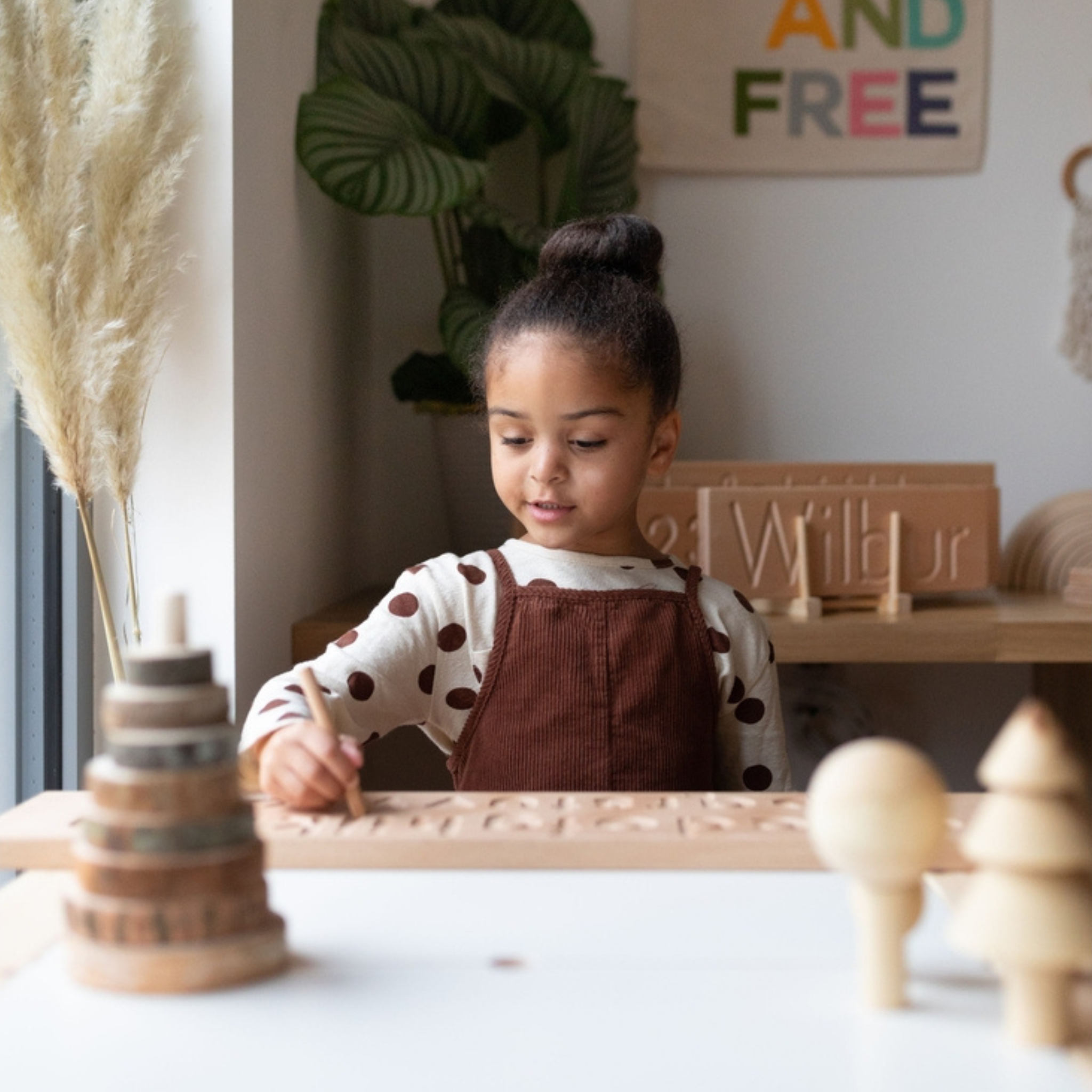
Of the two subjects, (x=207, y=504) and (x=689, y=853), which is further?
(x=207, y=504)

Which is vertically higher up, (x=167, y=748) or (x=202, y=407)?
(x=202, y=407)

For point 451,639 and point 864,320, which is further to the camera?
point 864,320

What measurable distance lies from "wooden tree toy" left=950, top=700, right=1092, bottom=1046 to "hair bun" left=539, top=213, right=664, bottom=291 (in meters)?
0.88

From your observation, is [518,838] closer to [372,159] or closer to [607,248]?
[607,248]

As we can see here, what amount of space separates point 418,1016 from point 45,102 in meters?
1.16

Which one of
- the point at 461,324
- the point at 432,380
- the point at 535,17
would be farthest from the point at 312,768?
the point at 535,17

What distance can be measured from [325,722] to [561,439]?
436 mm

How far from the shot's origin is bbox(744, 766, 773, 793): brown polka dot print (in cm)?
115

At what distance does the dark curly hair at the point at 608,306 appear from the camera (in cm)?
117

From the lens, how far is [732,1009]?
0.49 m

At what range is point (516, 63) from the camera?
209 centimetres

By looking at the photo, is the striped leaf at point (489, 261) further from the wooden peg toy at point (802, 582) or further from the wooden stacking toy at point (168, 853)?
the wooden stacking toy at point (168, 853)

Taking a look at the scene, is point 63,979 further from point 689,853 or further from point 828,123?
point 828,123

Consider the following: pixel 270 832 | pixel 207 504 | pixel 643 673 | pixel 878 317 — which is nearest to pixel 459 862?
pixel 270 832
